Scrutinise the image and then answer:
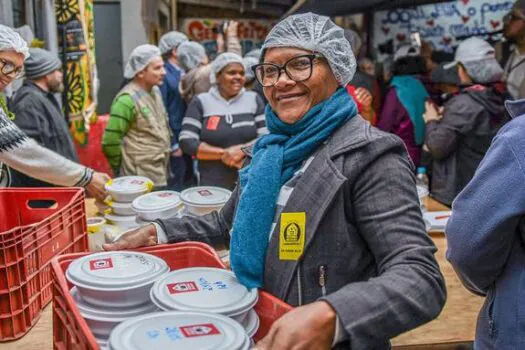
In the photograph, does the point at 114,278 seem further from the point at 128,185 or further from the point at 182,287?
the point at 128,185

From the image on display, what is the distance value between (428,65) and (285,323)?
18.4 feet

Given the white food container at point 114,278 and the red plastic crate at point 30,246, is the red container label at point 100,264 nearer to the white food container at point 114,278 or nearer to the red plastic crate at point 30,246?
the white food container at point 114,278

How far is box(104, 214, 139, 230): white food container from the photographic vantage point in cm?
262

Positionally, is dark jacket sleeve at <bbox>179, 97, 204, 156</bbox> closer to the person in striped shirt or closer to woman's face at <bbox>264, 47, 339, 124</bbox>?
the person in striped shirt

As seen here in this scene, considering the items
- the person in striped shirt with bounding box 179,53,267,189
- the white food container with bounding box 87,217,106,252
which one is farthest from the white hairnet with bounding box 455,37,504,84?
the white food container with bounding box 87,217,106,252

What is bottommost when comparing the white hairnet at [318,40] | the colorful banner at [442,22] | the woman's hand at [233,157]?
the woman's hand at [233,157]

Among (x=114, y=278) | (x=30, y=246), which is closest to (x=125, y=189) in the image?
(x=30, y=246)

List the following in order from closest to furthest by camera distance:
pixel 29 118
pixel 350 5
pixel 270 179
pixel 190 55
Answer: pixel 270 179
pixel 29 118
pixel 350 5
pixel 190 55

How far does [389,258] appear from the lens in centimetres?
116

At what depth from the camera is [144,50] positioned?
419 cm

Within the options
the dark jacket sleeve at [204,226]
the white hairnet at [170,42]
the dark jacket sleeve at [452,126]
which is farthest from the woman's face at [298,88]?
the white hairnet at [170,42]

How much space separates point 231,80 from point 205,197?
4.74ft

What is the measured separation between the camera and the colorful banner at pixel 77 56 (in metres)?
4.49

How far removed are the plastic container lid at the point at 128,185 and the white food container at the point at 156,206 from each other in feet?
0.36
